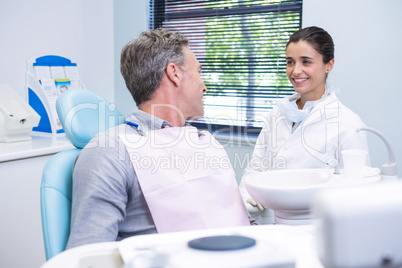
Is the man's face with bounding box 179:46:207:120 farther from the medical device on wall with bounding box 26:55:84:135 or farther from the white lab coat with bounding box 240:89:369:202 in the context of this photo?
the medical device on wall with bounding box 26:55:84:135

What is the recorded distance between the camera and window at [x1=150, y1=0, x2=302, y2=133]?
2818 mm

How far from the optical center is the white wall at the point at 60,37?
2.60 metres

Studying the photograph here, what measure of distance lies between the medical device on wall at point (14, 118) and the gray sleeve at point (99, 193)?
53.1 inches

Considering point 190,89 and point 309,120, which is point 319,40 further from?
point 190,89

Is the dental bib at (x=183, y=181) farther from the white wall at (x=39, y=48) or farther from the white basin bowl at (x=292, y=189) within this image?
the white wall at (x=39, y=48)

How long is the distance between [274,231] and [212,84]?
8.06 ft

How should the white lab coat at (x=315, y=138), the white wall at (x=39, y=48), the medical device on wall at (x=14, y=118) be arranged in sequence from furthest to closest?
1. the medical device on wall at (x=14, y=118)
2. the white wall at (x=39, y=48)
3. the white lab coat at (x=315, y=138)

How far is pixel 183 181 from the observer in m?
1.14

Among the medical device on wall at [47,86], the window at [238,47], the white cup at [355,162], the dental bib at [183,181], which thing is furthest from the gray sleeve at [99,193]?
the window at [238,47]

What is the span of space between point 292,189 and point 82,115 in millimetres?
721

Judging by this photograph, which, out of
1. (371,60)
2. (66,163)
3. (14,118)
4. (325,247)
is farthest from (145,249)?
(371,60)

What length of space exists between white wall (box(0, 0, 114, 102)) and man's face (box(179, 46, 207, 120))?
5.54 ft

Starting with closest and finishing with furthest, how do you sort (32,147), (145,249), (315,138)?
(145,249), (315,138), (32,147)

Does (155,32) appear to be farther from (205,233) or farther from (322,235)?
(322,235)
